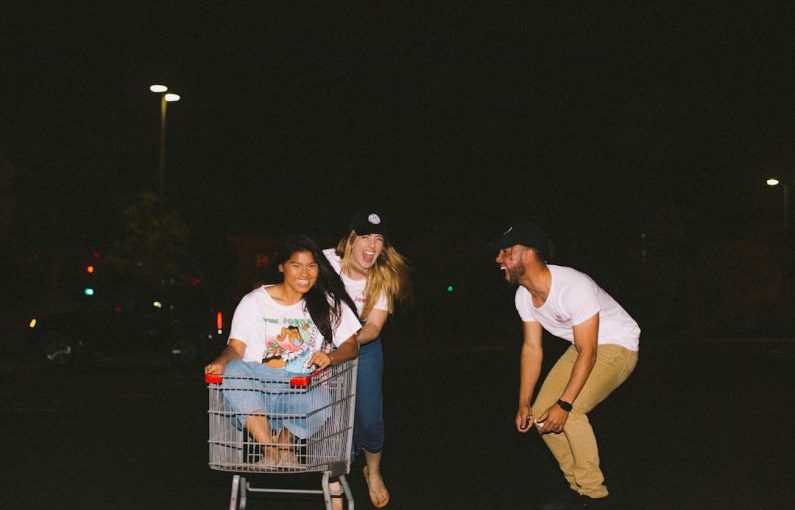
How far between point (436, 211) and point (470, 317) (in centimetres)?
1863

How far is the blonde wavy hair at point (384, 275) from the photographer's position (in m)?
6.78

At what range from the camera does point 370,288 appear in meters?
6.78

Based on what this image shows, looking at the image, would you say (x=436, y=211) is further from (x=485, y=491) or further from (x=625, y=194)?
(x=485, y=491)

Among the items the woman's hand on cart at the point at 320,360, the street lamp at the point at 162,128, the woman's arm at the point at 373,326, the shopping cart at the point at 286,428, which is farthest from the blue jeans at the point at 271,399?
the street lamp at the point at 162,128

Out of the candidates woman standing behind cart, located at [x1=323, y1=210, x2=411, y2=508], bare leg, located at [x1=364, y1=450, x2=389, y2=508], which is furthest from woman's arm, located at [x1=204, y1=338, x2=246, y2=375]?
bare leg, located at [x1=364, y1=450, x2=389, y2=508]

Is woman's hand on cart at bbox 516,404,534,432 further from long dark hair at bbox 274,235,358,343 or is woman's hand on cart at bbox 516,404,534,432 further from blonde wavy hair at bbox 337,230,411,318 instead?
long dark hair at bbox 274,235,358,343

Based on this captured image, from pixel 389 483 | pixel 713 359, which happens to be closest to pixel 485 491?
pixel 389 483

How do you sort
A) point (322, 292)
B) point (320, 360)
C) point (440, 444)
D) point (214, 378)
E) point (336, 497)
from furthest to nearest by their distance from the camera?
point (440, 444), point (336, 497), point (322, 292), point (320, 360), point (214, 378)

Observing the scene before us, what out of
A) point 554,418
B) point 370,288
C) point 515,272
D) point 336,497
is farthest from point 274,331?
point 554,418

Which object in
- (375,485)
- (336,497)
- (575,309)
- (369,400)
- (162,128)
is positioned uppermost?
(162,128)

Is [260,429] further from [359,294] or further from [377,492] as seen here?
[377,492]

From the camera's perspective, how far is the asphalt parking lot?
7602 millimetres

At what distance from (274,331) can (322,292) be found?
34 cm

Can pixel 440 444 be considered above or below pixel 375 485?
below
